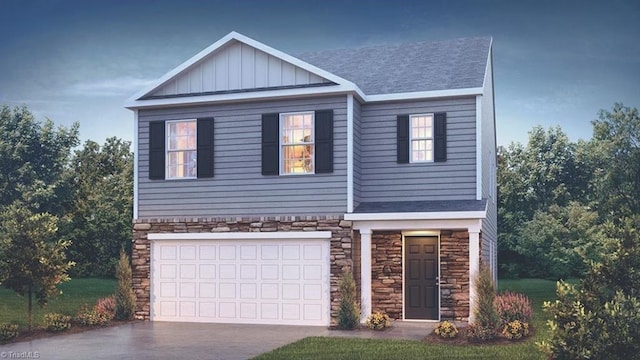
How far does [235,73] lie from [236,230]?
12.6ft

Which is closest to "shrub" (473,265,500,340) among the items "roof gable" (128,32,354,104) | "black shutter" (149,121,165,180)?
"roof gable" (128,32,354,104)

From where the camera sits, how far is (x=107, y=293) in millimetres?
27766

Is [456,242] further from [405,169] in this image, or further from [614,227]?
[614,227]

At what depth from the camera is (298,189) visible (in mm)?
18109

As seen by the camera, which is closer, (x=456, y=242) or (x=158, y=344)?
(x=158, y=344)

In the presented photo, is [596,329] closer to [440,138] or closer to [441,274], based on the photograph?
[441,274]

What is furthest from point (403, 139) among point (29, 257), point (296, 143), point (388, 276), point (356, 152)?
point (29, 257)

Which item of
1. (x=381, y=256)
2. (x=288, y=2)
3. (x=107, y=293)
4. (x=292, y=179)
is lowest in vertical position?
(x=107, y=293)

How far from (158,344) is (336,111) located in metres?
6.73

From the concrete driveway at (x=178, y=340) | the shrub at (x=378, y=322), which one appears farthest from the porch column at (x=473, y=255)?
the shrub at (x=378, y=322)

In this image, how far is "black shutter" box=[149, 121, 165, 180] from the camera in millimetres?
19203

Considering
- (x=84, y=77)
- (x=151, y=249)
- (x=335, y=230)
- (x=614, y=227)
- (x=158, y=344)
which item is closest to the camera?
→ (x=614, y=227)

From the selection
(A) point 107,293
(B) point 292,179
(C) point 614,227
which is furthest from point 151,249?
(C) point 614,227

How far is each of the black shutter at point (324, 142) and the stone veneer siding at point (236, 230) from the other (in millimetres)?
1217
